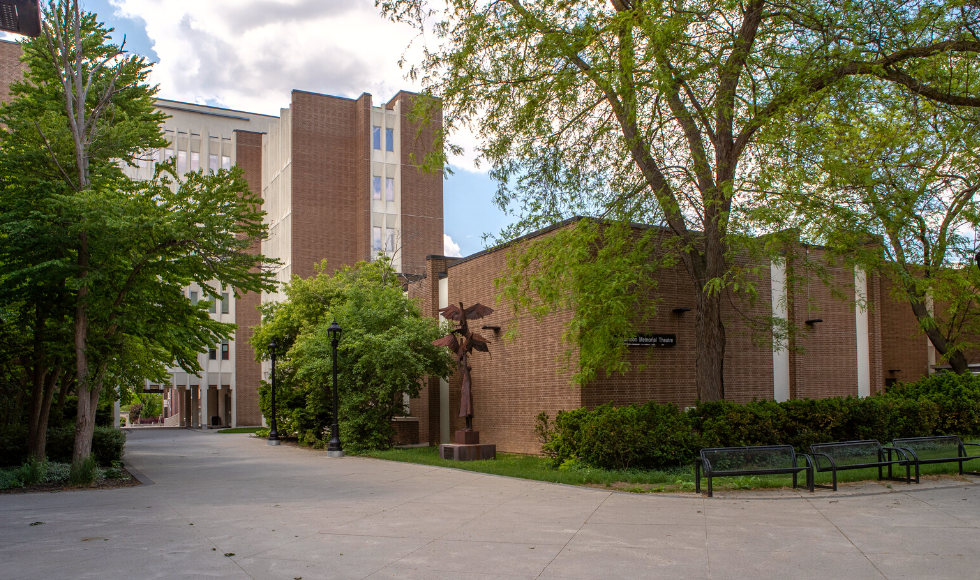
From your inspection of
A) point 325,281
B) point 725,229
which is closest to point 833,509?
point 725,229

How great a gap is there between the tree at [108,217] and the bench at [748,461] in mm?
9100

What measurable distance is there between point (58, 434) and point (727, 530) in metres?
16.1

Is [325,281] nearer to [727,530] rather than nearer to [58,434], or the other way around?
[58,434]

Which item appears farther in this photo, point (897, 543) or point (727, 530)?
point (727, 530)

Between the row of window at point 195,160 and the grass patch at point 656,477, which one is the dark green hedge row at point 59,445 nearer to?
the grass patch at point 656,477

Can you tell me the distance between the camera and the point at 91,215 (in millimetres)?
12680

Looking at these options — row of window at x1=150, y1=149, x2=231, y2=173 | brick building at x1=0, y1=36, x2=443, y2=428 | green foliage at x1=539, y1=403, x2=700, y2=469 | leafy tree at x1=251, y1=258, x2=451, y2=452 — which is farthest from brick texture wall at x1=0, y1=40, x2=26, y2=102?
green foliage at x1=539, y1=403, x2=700, y2=469

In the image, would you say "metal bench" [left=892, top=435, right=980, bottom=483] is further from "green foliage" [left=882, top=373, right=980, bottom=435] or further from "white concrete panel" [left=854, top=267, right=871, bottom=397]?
"white concrete panel" [left=854, top=267, right=871, bottom=397]

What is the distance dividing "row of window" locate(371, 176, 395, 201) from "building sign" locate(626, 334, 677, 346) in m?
32.6

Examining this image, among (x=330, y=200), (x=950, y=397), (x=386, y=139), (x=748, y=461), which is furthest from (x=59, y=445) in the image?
(x=386, y=139)

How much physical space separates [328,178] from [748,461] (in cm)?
4029

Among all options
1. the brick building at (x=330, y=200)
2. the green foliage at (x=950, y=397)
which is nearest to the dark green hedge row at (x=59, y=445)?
the green foliage at (x=950, y=397)

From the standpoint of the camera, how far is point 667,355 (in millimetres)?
18516

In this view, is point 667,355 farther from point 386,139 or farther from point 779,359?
point 386,139
